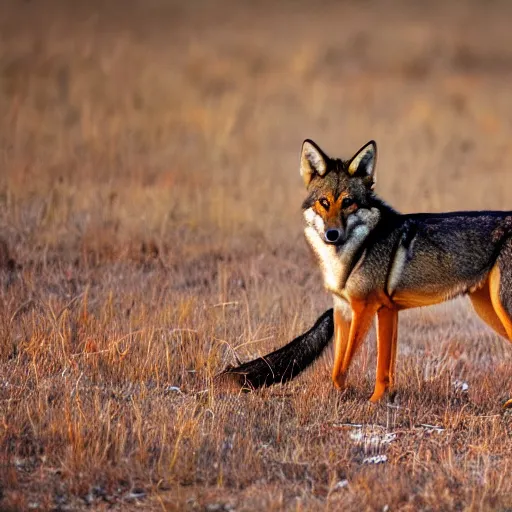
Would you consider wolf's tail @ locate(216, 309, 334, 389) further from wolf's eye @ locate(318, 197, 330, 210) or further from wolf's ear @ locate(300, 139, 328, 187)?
wolf's ear @ locate(300, 139, 328, 187)

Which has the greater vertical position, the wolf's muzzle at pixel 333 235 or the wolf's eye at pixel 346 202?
the wolf's eye at pixel 346 202

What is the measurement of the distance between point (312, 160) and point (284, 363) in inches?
64.2

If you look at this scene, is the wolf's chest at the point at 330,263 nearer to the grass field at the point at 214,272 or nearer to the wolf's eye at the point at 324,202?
the wolf's eye at the point at 324,202

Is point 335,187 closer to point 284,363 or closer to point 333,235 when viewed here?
point 333,235

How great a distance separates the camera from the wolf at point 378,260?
7.81 metres

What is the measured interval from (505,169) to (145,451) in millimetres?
13439

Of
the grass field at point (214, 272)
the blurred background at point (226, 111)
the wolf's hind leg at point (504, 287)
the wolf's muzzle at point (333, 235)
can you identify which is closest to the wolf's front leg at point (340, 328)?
the grass field at point (214, 272)

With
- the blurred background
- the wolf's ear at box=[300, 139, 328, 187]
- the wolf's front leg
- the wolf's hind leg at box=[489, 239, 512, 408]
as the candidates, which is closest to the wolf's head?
the wolf's ear at box=[300, 139, 328, 187]

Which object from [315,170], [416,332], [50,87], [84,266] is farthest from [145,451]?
[50,87]

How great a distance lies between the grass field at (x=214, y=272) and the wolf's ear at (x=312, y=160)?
163cm

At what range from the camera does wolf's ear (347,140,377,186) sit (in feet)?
26.0

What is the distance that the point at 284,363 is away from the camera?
789cm

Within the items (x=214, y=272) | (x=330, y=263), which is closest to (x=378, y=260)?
(x=330, y=263)

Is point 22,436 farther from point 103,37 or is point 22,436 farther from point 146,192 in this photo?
point 103,37
